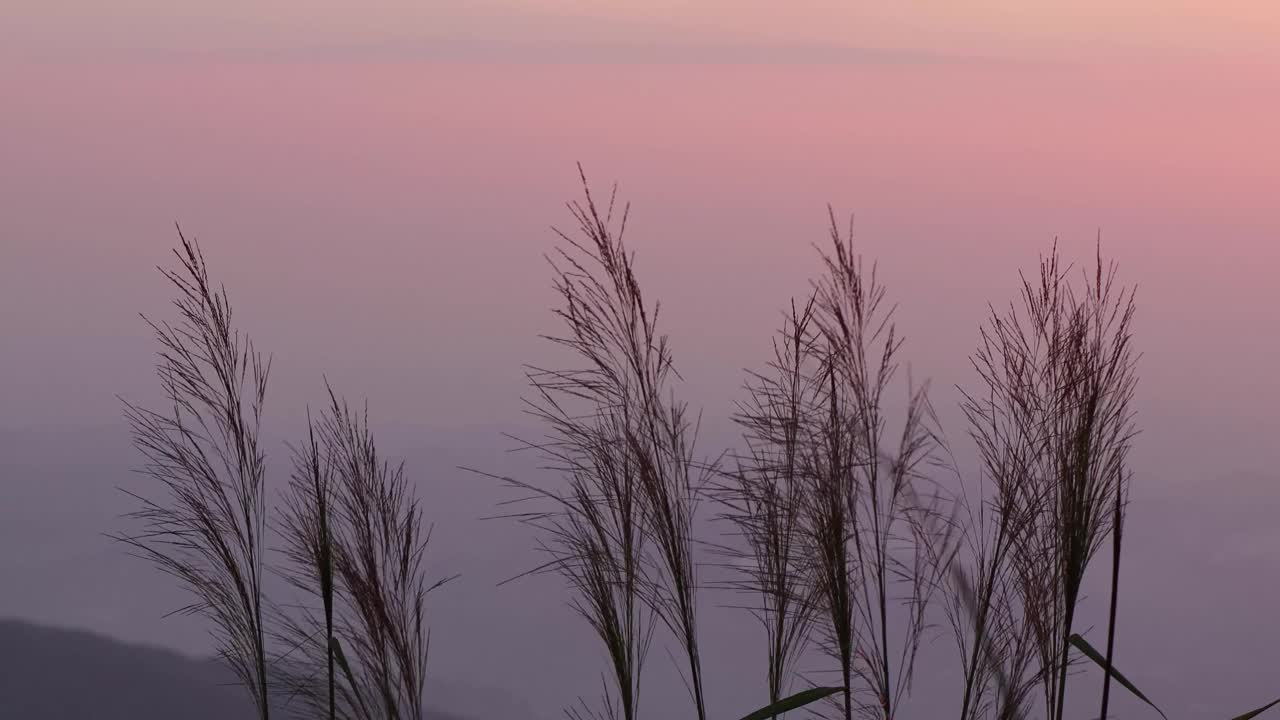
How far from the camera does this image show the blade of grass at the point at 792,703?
1788 millimetres

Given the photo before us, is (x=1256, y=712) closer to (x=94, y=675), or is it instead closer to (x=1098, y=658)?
(x=1098, y=658)

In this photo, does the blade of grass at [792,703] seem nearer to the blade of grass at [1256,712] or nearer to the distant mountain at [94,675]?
the blade of grass at [1256,712]

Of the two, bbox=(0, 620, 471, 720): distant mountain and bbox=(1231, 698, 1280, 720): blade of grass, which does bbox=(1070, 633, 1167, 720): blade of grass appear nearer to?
bbox=(1231, 698, 1280, 720): blade of grass

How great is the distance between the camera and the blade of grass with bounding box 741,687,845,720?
5.87 feet

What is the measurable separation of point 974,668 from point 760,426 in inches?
18.3

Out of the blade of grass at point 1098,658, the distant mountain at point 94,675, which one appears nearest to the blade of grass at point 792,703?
the blade of grass at point 1098,658

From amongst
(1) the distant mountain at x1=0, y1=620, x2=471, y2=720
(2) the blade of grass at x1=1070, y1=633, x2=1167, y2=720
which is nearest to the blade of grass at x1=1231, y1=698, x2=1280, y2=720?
(2) the blade of grass at x1=1070, y1=633, x2=1167, y2=720

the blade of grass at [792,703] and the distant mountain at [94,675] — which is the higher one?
the distant mountain at [94,675]

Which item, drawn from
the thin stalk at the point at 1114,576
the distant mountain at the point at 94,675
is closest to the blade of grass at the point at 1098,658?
the thin stalk at the point at 1114,576

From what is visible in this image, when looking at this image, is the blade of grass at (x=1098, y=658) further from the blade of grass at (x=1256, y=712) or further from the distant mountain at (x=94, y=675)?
the distant mountain at (x=94, y=675)

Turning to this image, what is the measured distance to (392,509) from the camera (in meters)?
2.15

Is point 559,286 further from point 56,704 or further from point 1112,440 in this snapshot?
point 56,704

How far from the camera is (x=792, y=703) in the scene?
1797 mm

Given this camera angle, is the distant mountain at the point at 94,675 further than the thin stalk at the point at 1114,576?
Yes
